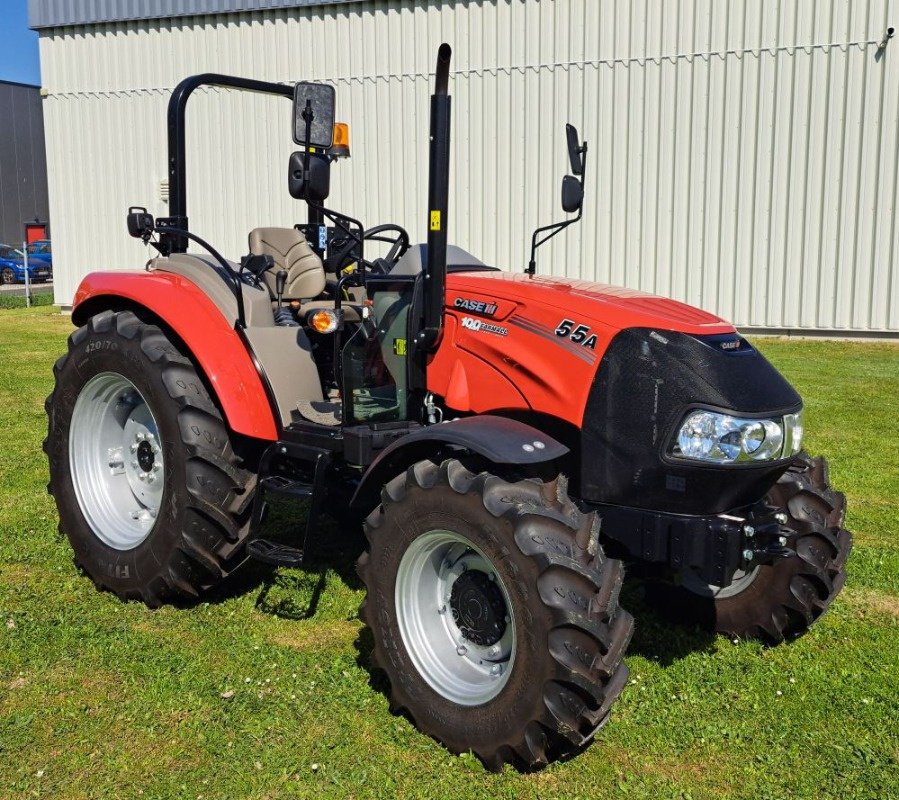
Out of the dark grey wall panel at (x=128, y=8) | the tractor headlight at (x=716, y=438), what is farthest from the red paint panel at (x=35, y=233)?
the tractor headlight at (x=716, y=438)

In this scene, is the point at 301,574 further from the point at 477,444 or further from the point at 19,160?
the point at 19,160

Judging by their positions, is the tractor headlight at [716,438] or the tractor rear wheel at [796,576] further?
the tractor rear wheel at [796,576]

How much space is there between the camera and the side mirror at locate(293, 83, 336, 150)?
3607 millimetres

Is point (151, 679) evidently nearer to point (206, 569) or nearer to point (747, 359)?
point (206, 569)

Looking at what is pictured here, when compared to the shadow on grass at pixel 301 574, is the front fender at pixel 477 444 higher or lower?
higher

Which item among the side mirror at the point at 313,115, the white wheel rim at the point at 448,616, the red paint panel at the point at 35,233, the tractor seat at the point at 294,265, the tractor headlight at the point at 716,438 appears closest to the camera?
the tractor headlight at the point at 716,438

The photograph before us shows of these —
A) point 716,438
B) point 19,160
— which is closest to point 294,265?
point 716,438

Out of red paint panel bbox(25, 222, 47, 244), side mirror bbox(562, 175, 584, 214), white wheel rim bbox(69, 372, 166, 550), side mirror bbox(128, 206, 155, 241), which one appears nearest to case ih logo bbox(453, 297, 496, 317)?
side mirror bbox(562, 175, 584, 214)

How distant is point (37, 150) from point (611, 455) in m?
36.0

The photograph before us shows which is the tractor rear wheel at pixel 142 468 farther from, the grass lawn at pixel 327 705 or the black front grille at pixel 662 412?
the black front grille at pixel 662 412

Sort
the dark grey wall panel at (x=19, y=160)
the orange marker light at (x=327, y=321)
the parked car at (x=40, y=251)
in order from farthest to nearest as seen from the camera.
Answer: the dark grey wall panel at (x=19, y=160) < the parked car at (x=40, y=251) < the orange marker light at (x=327, y=321)

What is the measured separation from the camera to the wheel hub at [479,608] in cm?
318

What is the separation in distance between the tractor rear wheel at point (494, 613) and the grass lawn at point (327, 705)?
188 mm

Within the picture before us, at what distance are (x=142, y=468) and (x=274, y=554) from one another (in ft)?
3.74
